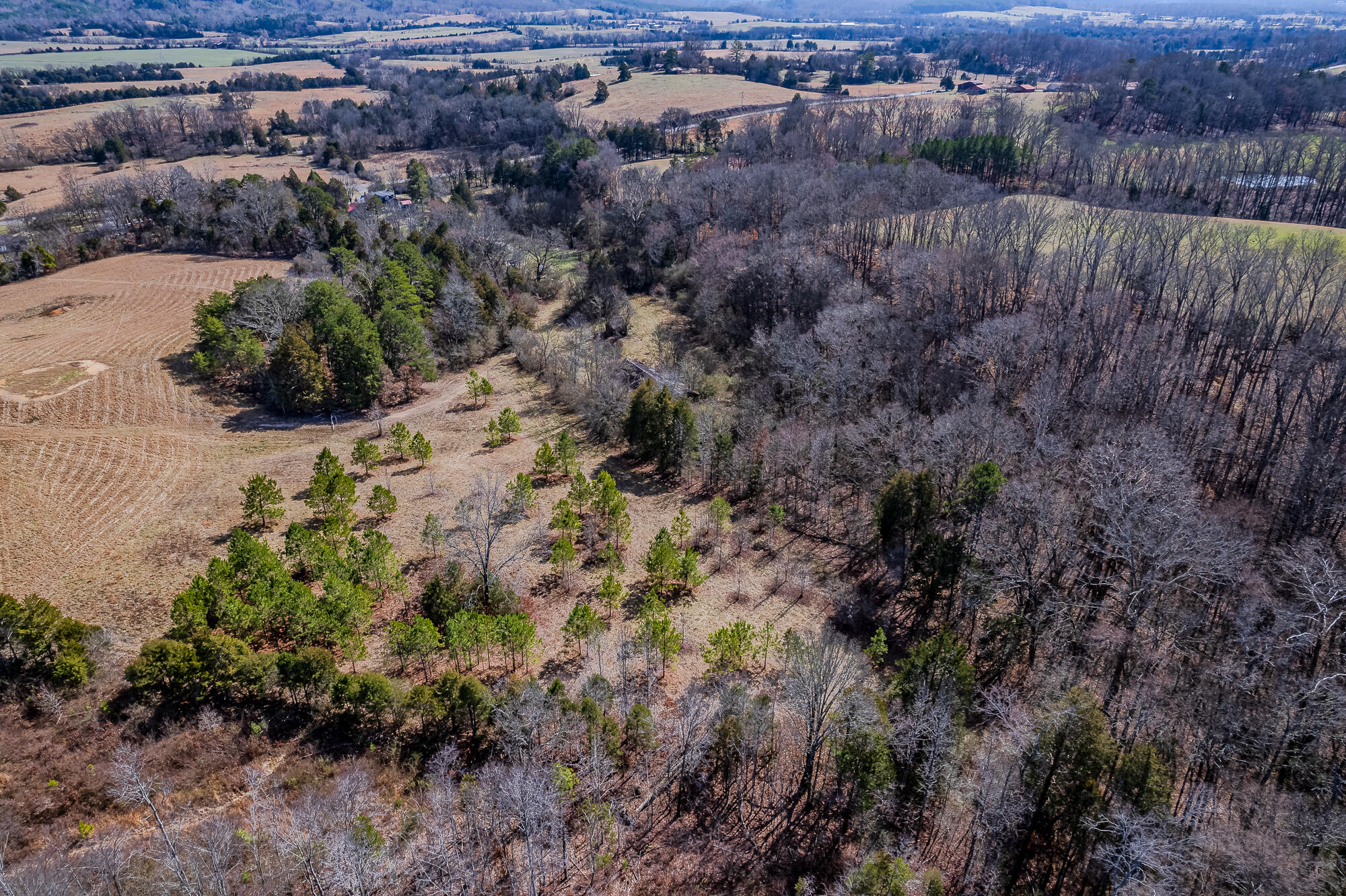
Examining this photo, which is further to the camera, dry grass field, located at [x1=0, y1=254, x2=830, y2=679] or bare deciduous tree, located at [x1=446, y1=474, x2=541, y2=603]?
bare deciduous tree, located at [x1=446, y1=474, x2=541, y2=603]

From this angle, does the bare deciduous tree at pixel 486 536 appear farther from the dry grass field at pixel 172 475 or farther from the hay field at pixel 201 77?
the hay field at pixel 201 77

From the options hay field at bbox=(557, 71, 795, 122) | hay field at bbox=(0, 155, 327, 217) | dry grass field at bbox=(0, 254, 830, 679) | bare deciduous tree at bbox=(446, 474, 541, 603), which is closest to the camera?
dry grass field at bbox=(0, 254, 830, 679)

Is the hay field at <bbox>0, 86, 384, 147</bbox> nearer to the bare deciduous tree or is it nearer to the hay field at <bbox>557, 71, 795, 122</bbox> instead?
the hay field at <bbox>557, 71, 795, 122</bbox>

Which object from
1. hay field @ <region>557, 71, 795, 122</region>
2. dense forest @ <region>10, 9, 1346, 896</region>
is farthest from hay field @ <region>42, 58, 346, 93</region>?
dense forest @ <region>10, 9, 1346, 896</region>

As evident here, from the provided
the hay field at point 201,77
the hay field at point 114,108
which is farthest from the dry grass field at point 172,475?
the hay field at point 201,77

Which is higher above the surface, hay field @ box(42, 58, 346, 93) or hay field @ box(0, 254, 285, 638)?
hay field @ box(42, 58, 346, 93)

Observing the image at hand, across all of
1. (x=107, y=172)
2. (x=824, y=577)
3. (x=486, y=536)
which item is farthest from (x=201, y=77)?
(x=824, y=577)

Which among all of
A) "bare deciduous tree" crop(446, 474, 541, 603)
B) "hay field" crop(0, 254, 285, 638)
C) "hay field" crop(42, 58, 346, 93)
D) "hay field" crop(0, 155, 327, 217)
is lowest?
"bare deciduous tree" crop(446, 474, 541, 603)
